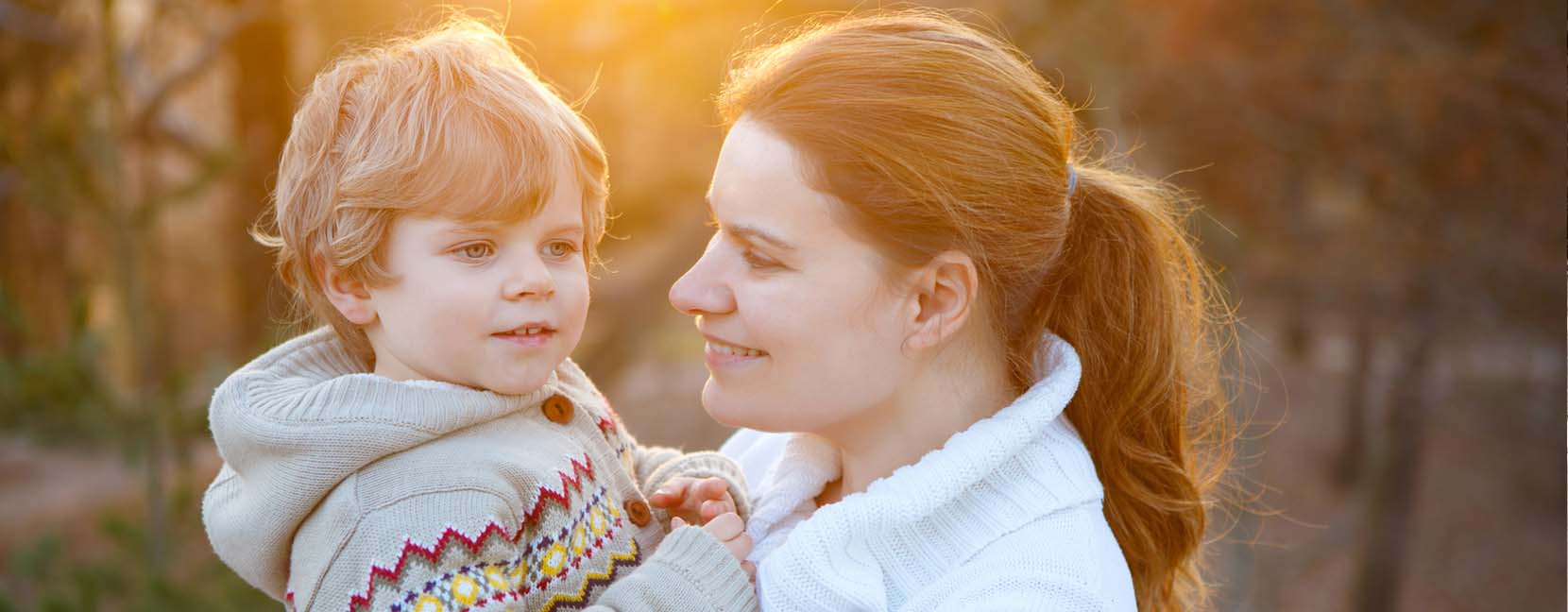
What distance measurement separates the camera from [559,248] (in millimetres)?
1838

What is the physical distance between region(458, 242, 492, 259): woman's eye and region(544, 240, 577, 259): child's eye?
0.09 meters

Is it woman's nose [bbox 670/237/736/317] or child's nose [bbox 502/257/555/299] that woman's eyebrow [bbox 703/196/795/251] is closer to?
woman's nose [bbox 670/237/736/317]

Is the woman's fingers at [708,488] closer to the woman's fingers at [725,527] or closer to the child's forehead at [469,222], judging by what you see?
the woman's fingers at [725,527]

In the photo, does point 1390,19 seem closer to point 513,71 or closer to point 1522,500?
point 1522,500

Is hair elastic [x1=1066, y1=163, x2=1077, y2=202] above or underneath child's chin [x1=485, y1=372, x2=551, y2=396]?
above

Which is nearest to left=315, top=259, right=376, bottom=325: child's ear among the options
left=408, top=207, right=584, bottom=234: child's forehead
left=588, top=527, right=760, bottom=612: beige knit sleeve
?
left=408, top=207, right=584, bottom=234: child's forehead

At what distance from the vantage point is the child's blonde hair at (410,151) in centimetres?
171

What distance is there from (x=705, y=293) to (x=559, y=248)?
23 centimetres

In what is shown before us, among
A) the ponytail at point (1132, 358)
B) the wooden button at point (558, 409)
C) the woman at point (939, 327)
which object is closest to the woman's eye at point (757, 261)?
the woman at point (939, 327)

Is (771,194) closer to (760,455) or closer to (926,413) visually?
(926,413)

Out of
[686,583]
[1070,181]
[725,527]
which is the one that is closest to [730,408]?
[725,527]

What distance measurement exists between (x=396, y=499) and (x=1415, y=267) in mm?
5735

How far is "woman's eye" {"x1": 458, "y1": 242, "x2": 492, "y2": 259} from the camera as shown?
1.75 meters

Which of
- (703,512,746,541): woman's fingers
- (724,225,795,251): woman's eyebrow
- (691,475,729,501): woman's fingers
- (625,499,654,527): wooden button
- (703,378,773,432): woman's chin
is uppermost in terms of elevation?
(724,225,795,251): woman's eyebrow
